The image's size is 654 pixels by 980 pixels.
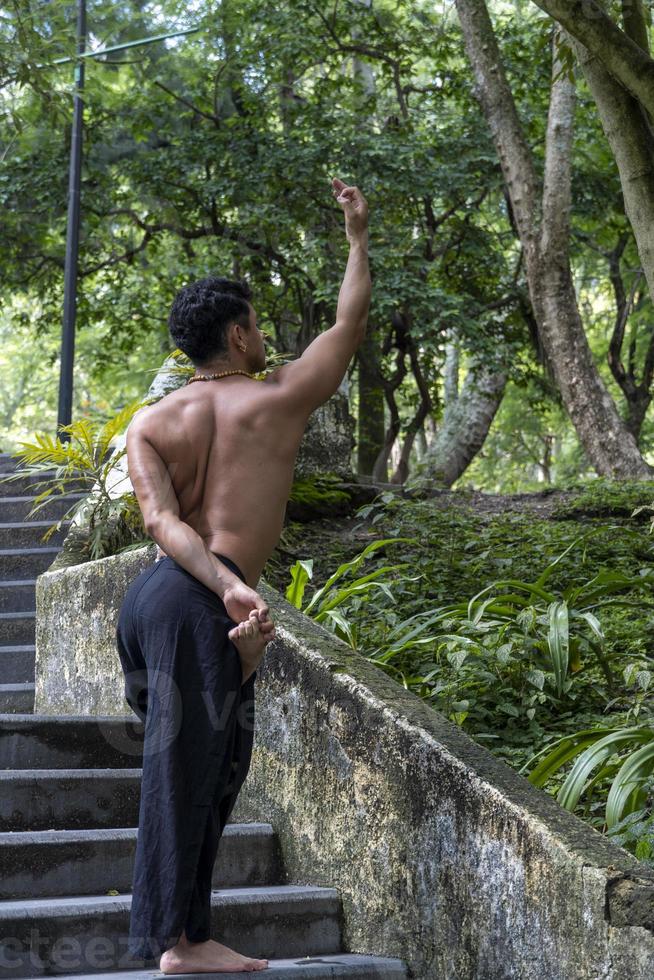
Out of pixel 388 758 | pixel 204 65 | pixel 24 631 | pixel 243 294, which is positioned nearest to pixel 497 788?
pixel 388 758

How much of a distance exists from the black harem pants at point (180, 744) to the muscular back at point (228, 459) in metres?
0.10

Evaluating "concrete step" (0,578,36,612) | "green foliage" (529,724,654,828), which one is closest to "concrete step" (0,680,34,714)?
"concrete step" (0,578,36,612)

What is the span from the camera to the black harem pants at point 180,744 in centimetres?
269

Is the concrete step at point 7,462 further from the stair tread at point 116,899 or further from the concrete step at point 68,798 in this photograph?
the stair tread at point 116,899

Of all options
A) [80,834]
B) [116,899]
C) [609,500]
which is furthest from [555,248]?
[116,899]

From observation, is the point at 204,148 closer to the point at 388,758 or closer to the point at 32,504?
the point at 32,504

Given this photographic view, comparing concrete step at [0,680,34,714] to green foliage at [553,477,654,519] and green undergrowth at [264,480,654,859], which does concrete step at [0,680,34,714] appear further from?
green foliage at [553,477,654,519]

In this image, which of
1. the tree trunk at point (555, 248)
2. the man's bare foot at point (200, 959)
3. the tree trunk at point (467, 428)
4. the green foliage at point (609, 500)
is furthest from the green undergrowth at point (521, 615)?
the tree trunk at point (467, 428)

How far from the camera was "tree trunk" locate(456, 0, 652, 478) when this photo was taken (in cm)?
884

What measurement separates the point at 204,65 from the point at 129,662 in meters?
10.9

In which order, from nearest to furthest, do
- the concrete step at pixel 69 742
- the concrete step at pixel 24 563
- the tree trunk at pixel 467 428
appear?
the concrete step at pixel 69 742
the concrete step at pixel 24 563
the tree trunk at pixel 467 428

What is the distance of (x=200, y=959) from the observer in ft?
A: 9.28

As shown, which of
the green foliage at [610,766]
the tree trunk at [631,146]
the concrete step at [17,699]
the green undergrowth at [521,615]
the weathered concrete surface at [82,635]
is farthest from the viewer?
the concrete step at [17,699]

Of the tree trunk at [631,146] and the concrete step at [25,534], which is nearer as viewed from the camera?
the tree trunk at [631,146]
